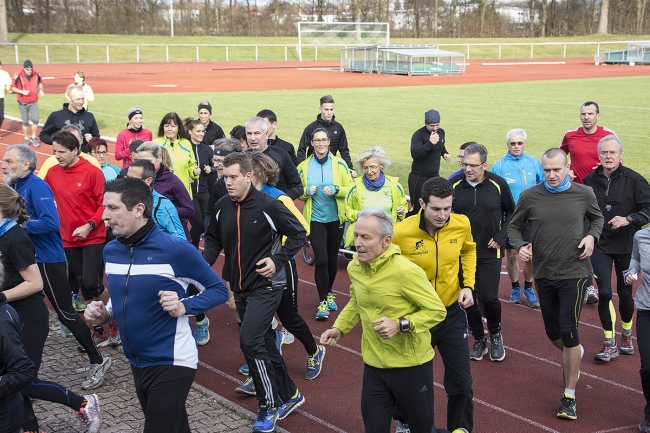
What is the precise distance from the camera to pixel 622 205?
7.61m

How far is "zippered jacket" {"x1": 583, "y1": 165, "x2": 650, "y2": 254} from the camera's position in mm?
7508

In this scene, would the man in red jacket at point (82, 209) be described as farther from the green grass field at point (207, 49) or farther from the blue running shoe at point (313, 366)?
the green grass field at point (207, 49)

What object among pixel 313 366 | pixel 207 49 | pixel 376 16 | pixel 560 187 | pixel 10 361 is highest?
pixel 376 16

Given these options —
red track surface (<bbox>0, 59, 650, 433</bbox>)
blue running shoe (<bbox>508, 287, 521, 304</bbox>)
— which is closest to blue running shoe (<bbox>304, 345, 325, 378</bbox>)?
red track surface (<bbox>0, 59, 650, 433</bbox>)

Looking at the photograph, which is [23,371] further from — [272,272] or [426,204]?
[426,204]

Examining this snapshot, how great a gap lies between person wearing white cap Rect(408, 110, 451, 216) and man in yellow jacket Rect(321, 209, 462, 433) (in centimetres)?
666

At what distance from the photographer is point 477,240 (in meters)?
7.33

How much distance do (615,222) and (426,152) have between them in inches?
182

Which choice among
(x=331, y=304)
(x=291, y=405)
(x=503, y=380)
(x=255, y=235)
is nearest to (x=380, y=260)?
(x=255, y=235)

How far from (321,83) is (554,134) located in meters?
21.8

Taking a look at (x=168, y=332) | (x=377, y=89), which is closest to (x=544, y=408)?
(x=168, y=332)

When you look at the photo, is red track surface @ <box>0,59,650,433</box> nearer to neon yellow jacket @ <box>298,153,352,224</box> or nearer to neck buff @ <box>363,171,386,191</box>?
neon yellow jacket @ <box>298,153,352,224</box>

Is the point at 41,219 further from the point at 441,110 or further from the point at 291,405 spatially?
the point at 441,110

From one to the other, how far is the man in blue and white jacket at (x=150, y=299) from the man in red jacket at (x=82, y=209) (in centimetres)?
323
